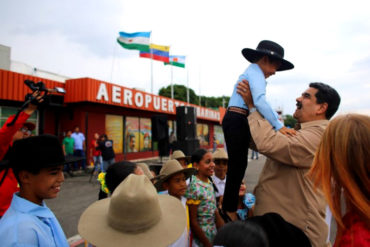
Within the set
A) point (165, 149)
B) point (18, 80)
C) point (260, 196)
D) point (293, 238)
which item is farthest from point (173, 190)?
point (18, 80)

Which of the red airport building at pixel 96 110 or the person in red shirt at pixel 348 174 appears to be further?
the red airport building at pixel 96 110

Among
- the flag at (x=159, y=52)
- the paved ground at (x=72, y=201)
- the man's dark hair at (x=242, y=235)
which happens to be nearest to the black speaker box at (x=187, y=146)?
the paved ground at (x=72, y=201)

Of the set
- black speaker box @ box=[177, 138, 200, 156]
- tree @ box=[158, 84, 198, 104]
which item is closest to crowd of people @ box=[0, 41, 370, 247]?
black speaker box @ box=[177, 138, 200, 156]

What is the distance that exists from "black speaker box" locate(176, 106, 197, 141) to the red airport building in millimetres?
4970

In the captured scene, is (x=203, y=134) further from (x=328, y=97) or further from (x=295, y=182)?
(x=295, y=182)

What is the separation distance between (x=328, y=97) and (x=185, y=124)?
6.00 meters

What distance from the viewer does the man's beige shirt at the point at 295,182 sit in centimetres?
154

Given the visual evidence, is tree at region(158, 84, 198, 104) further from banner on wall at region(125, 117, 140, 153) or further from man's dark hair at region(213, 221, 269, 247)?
man's dark hair at region(213, 221, 269, 247)

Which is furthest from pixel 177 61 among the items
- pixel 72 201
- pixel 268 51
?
pixel 268 51

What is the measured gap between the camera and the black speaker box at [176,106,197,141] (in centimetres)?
758

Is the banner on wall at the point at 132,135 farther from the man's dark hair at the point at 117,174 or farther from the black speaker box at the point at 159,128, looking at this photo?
the man's dark hair at the point at 117,174

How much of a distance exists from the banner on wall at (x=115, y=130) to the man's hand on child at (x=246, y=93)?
1331 centimetres

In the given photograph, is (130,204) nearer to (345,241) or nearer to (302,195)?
(345,241)

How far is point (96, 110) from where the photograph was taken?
13.5 m
